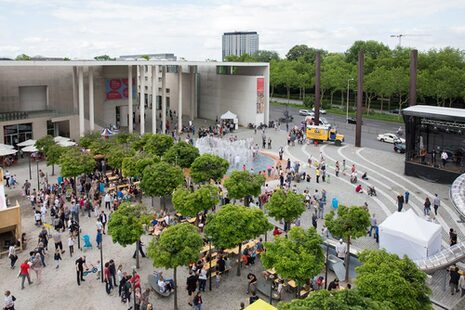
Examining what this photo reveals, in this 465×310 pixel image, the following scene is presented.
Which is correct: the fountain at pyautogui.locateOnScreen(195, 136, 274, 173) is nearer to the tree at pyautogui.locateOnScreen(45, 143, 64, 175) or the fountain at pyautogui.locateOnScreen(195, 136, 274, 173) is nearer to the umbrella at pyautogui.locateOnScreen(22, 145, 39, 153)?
the tree at pyautogui.locateOnScreen(45, 143, 64, 175)

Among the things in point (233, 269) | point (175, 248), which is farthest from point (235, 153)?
point (175, 248)

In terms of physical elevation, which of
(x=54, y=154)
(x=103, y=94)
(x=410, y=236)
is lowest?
(x=410, y=236)

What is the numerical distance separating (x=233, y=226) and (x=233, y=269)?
3111 mm

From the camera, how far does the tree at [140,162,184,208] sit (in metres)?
25.3

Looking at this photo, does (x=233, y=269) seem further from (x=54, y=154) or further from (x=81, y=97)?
(x=81, y=97)

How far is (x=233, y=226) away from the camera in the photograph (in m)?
17.8

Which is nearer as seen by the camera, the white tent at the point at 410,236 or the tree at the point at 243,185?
the white tent at the point at 410,236

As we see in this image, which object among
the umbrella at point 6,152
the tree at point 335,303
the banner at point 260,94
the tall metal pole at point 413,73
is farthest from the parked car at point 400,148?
the tree at point 335,303

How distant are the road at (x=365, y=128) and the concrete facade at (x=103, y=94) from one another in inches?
446

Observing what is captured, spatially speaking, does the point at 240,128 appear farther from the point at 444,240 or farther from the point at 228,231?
the point at 228,231

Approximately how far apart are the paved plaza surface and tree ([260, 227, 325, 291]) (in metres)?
2.90

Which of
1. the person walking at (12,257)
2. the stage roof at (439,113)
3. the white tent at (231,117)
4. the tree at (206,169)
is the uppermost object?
the stage roof at (439,113)

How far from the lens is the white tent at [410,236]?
19.5 m

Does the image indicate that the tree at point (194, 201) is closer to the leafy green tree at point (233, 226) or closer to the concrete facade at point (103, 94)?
the leafy green tree at point (233, 226)
